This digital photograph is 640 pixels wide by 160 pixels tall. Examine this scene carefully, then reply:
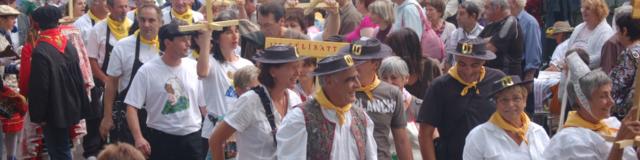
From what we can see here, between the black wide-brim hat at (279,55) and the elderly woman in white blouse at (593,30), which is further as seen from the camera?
the elderly woman in white blouse at (593,30)

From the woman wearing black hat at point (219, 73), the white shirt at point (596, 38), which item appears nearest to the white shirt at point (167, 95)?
the woman wearing black hat at point (219, 73)

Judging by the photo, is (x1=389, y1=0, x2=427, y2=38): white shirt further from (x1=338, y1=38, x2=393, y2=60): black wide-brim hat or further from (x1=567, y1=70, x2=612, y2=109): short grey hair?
(x1=567, y1=70, x2=612, y2=109): short grey hair

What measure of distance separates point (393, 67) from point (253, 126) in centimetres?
174

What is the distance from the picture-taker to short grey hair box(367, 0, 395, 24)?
11.9 meters

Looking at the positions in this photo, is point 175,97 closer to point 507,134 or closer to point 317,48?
point 317,48

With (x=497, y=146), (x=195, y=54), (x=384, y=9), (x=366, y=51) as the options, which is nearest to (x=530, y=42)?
(x=384, y=9)

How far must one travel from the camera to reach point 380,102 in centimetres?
808

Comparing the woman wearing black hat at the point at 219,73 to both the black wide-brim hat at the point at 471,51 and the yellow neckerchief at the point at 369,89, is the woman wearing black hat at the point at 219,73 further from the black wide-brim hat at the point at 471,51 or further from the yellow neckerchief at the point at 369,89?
the black wide-brim hat at the point at 471,51

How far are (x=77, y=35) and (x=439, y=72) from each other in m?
3.70

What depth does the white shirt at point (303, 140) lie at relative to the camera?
275 inches

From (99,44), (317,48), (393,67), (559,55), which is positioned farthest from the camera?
(559,55)

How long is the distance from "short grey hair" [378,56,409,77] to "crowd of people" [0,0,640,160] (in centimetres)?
1

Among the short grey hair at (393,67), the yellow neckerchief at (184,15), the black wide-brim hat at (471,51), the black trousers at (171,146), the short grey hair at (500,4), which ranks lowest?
the black trousers at (171,146)

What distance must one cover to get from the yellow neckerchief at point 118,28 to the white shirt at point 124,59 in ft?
5.42
